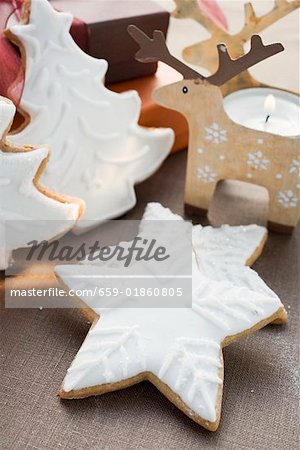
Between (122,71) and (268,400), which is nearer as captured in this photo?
(268,400)

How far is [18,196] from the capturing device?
2.63 feet

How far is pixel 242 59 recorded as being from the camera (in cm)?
85

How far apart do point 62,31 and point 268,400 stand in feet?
1.87

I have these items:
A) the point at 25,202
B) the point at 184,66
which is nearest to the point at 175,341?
the point at 25,202

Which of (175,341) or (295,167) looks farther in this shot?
(295,167)

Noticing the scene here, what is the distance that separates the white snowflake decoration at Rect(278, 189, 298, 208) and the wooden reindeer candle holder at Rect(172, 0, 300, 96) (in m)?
0.20

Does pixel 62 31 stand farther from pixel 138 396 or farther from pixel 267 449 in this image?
pixel 267 449

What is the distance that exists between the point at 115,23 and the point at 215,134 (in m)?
0.26

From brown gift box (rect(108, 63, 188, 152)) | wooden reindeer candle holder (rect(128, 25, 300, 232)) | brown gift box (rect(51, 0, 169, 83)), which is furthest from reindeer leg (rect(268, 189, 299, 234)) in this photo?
brown gift box (rect(51, 0, 169, 83))

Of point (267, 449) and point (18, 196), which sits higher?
point (18, 196)

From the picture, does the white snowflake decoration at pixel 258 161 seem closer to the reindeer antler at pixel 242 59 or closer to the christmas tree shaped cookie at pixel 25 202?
the reindeer antler at pixel 242 59

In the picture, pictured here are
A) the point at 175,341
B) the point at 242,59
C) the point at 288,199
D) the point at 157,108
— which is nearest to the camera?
the point at 175,341

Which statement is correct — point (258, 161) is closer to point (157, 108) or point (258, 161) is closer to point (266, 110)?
point (266, 110)

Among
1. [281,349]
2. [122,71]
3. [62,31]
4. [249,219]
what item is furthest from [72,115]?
[281,349]
